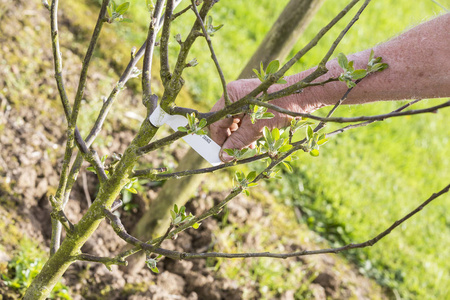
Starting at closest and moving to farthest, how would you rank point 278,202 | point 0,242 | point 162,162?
point 0,242 → point 162,162 → point 278,202

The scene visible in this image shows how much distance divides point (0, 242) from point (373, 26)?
566cm

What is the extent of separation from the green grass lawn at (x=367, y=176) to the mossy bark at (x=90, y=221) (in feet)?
6.10

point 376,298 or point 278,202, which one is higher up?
point 278,202

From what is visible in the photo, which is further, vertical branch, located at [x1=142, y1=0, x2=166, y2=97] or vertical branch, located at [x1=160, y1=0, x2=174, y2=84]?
vertical branch, located at [x1=142, y1=0, x2=166, y2=97]

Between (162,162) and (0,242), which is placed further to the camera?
(162,162)

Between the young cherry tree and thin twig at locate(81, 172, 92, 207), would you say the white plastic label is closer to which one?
the young cherry tree

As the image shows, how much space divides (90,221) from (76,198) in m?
1.21

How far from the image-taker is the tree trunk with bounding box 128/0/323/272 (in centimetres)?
261

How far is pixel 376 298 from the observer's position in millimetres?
3209

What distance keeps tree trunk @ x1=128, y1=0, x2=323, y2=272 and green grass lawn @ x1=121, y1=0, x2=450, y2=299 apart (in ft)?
1.77

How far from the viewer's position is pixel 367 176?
169 inches

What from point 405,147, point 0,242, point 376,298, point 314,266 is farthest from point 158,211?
point 405,147

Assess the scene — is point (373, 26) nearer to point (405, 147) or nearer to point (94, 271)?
point (405, 147)

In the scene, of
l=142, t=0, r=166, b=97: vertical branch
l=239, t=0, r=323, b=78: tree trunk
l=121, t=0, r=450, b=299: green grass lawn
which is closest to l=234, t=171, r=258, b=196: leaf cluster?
l=142, t=0, r=166, b=97: vertical branch
